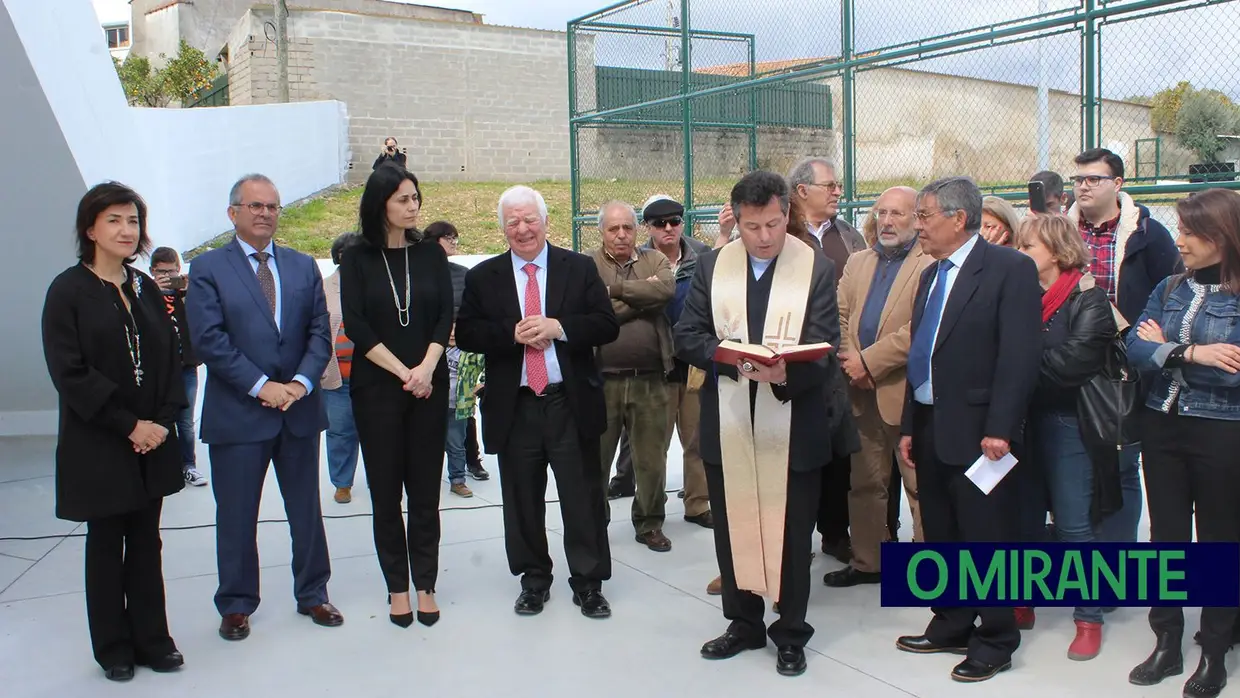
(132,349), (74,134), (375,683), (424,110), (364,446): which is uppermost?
(424,110)

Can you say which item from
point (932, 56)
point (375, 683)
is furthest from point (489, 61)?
point (375, 683)

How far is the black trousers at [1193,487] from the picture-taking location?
3635 mm

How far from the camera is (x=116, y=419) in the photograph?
397 cm

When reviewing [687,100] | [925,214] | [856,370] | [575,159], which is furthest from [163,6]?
[925,214]

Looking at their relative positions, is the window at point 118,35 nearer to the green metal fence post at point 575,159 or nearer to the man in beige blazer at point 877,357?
the green metal fence post at point 575,159

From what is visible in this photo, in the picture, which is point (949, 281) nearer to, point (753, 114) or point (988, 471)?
point (988, 471)

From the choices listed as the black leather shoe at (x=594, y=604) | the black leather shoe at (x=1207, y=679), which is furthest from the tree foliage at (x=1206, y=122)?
the black leather shoe at (x=594, y=604)

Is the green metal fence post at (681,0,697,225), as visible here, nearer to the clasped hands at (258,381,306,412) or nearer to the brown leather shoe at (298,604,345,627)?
the clasped hands at (258,381,306,412)

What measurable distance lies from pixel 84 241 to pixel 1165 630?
428 centimetres

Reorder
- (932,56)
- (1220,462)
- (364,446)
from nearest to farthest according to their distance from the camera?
(1220,462) → (364,446) → (932,56)

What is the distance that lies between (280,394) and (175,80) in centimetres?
2747

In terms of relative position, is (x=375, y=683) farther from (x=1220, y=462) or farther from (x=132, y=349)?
(x=1220, y=462)

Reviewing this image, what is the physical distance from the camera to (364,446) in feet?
14.9

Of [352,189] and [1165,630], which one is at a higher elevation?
[352,189]
